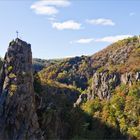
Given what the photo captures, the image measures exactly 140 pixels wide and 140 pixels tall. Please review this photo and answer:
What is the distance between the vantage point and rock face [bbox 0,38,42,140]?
4626 inches

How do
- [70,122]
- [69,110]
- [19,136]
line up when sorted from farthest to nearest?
1. [69,110]
2. [70,122]
3. [19,136]

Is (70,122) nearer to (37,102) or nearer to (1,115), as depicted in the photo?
(37,102)

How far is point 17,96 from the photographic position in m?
123

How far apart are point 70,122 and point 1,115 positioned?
38.6 metres

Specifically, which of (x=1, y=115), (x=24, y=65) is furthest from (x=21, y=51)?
(x=1, y=115)

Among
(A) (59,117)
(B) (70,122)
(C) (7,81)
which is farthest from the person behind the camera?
(B) (70,122)

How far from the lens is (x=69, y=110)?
16350 centimetres

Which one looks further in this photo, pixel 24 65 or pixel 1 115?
pixel 24 65

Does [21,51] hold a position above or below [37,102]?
above

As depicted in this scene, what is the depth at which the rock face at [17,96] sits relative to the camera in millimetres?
117500

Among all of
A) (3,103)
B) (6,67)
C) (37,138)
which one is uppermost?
(6,67)

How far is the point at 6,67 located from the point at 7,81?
594 cm

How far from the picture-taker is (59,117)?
142 meters

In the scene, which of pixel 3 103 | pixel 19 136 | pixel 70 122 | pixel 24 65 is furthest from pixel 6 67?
pixel 70 122
